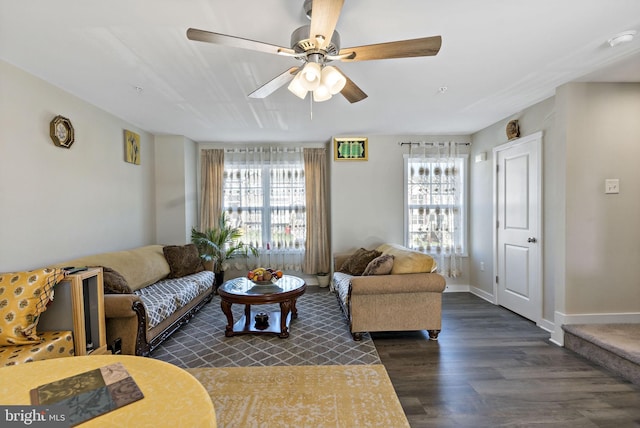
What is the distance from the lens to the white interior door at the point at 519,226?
335cm

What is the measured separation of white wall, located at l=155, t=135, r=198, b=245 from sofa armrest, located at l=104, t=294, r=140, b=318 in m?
2.31

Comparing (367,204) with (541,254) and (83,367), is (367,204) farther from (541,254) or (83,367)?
(83,367)

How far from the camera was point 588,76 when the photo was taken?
2.64 meters

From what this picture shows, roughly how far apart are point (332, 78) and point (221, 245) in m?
3.59

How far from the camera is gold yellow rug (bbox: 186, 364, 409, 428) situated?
1847 millimetres

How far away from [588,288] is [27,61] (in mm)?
5158

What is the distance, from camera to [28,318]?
188 cm

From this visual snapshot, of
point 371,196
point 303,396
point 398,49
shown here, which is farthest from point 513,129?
point 303,396

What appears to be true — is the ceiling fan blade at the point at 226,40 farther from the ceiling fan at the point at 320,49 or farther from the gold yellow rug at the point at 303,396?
the gold yellow rug at the point at 303,396

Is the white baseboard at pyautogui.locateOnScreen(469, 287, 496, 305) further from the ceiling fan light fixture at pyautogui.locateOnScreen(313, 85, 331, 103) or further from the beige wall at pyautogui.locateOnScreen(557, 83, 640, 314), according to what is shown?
the ceiling fan light fixture at pyautogui.locateOnScreen(313, 85, 331, 103)

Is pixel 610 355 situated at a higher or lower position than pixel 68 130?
lower

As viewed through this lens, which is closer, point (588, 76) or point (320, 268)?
point (588, 76)

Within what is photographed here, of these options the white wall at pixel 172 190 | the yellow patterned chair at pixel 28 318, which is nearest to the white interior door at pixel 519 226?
the yellow patterned chair at pixel 28 318

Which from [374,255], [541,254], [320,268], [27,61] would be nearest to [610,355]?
[541,254]
